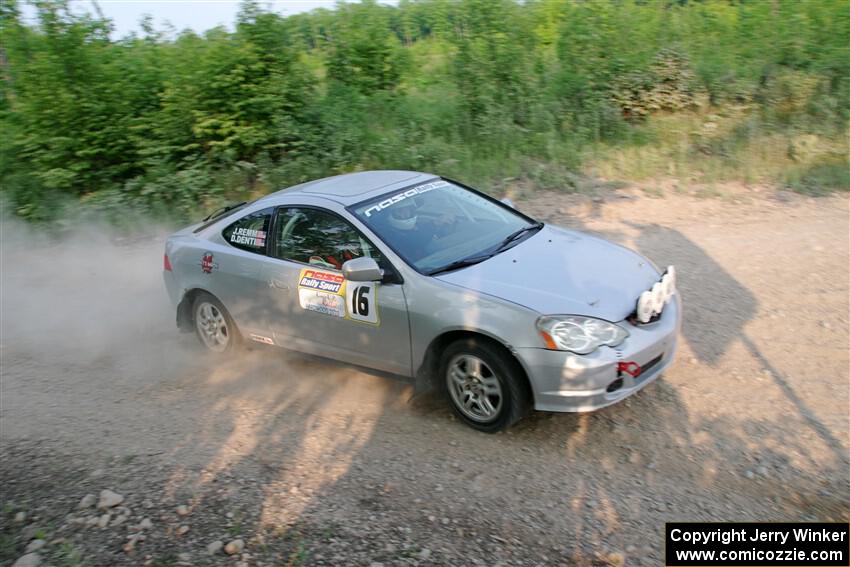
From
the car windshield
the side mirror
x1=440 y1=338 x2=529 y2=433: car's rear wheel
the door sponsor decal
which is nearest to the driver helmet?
the car windshield

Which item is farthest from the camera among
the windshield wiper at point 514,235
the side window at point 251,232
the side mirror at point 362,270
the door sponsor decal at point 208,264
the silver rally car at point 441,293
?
the door sponsor decal at point 208,264

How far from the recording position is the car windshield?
512 centimetres

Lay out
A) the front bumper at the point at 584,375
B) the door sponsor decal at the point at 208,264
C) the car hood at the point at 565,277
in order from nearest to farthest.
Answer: the front bumper at the point at 584,375 → the car hood at the point at 565,277 → the door sponsor decal at the point at 208,264

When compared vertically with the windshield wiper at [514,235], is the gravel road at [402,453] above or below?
below

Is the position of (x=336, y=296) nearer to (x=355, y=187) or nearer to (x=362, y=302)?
(x=362, y=302)

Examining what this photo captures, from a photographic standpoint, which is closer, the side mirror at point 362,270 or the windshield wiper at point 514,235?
the side mirror at point 362,270

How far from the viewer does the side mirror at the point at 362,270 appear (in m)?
4.87

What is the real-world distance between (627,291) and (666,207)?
200 inches

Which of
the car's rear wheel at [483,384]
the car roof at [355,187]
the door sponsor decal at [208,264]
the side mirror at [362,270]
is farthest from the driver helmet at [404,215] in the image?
the door sponsor decal at [208,264]

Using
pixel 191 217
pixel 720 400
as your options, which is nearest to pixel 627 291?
pixel 720 400

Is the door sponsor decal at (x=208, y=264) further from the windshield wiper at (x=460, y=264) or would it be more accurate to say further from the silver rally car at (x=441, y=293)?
the windshield wiper at (x=460, y=264)

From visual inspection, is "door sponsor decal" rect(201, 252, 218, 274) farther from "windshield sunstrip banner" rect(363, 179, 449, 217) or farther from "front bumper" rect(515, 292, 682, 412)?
"front bumper" rect(515, 292, 682, 412)

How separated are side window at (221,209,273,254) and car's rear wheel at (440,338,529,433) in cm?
204

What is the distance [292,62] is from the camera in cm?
1181
